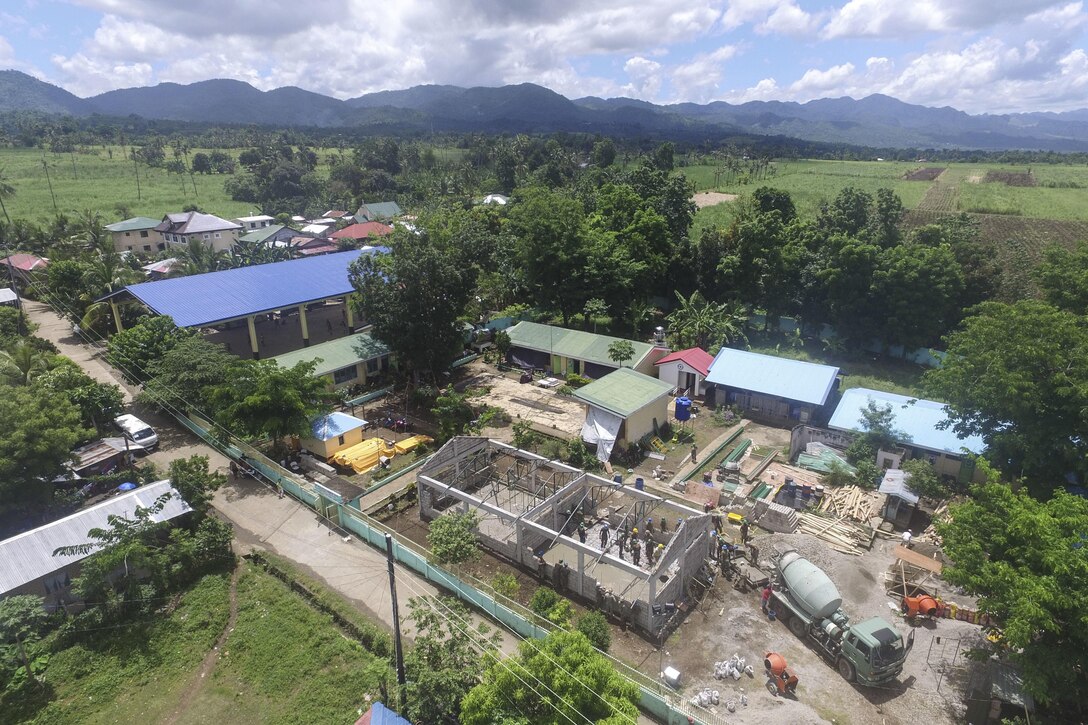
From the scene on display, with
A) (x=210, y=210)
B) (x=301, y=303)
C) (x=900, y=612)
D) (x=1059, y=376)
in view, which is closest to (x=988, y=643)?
(x=900, y=612)

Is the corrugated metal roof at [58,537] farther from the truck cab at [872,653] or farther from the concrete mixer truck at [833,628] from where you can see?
the truck cab at [872,653]

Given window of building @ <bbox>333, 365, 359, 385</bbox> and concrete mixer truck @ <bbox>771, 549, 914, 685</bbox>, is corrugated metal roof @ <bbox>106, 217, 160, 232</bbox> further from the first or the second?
concrete mixer truck @ <bbox>771, 549, 914, 685</bbox>

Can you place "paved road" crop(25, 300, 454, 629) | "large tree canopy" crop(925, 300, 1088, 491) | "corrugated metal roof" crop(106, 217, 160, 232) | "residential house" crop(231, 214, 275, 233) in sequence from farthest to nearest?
1. "residential house" crop(231, 214, 275, 233)
2. "corrugated metal roof" crop(106, 217, 160, 232)
3. "large tree canopy" crop(925, 300, 1088, 491)
4. "paved road" crop(25, 300, 454, 629)

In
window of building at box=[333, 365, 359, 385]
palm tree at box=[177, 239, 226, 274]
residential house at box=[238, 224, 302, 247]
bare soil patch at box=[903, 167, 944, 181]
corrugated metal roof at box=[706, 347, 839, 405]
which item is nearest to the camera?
corrugated metal roof at box=[706, 347, 839, 405]

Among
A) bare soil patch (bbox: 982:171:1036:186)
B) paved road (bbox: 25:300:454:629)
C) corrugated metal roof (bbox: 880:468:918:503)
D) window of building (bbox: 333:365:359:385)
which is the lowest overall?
paved road (bbox: 25:300:454:629)

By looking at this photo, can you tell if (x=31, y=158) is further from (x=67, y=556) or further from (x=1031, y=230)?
(x=1031, y=230)

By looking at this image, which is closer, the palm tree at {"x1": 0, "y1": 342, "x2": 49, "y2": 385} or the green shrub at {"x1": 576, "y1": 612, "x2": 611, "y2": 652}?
the green shrub at {"x1": 576, "y1": 612, "x2": 611, "y2": 652}

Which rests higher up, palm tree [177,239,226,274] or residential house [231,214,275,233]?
residential house [231,214,275,233]

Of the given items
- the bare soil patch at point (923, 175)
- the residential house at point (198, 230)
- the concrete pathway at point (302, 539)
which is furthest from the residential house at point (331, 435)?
the bare soil patch at point (923, 175)

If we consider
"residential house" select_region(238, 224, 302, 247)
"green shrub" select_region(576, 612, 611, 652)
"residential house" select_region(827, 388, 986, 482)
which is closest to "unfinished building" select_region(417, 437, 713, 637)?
"green shrub" select_region(576, 612, 611, 652)
